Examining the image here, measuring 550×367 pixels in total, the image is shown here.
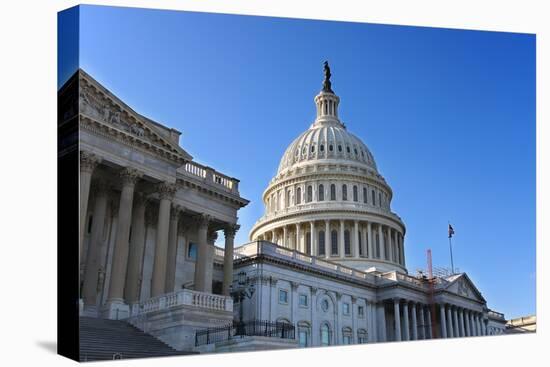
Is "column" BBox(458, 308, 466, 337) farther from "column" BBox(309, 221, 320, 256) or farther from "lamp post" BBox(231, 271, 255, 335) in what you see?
"lamp post" BBox(231, 271, 255, 335)

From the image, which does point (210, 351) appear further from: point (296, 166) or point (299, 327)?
point (296, 166)

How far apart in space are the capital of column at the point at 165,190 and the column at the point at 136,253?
1209 millimetres

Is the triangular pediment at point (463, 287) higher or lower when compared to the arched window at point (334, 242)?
lower

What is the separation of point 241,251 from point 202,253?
13.3 m

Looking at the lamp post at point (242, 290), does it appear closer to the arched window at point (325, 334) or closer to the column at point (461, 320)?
the arched window at point (325, 334)

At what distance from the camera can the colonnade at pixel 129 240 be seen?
30.5 metres

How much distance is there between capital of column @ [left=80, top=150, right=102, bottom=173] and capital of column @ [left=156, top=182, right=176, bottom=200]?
4.86 m

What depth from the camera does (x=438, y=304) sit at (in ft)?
220

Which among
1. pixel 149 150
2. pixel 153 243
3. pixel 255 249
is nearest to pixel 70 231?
pixel 149 150

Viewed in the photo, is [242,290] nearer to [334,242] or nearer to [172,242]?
[172,242]

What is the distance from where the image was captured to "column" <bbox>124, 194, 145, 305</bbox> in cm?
3191

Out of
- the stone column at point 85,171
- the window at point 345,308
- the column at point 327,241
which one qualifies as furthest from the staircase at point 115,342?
the column at point 327,241

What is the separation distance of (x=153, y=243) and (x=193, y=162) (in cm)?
562

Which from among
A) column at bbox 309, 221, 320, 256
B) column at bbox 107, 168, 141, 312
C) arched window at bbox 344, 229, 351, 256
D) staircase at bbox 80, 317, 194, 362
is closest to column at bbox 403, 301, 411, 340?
arched window at bbox 344, 229, 351, 256
